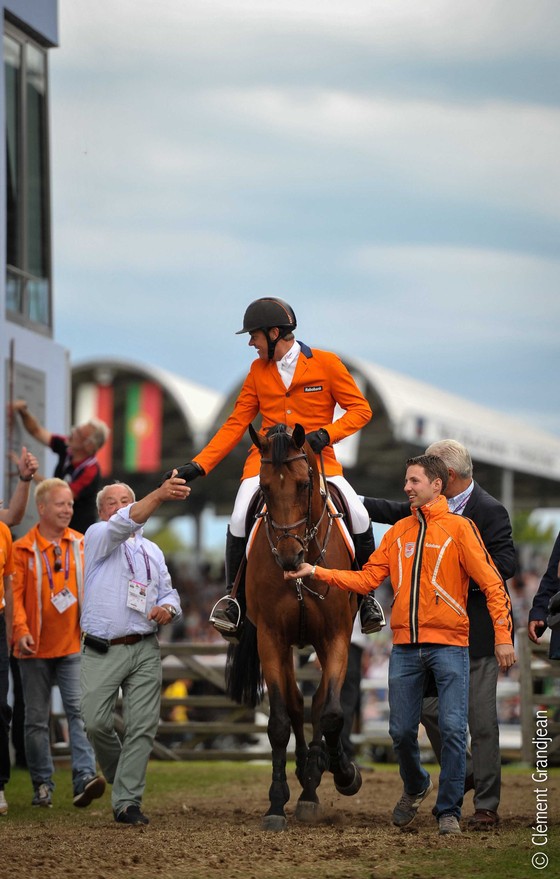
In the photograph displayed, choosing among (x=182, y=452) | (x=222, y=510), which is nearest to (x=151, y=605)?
(x=182, y=452)

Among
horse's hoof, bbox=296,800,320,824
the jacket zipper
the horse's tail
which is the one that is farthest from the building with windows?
the jacket zipper

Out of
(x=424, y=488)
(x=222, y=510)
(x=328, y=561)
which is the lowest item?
(x=222, y=510)

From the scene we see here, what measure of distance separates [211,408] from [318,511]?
59.2 ft

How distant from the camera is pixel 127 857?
6.16 meters

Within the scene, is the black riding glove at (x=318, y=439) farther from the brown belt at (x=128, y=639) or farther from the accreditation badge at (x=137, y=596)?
the brown belt at (x=128, y=639)

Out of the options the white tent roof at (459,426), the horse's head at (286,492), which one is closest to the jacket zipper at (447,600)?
the horse's head at (286,492)

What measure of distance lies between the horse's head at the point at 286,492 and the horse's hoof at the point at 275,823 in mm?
1368

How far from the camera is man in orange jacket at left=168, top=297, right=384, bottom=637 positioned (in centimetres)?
818

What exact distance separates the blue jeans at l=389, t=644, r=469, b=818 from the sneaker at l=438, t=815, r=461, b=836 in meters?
0.03

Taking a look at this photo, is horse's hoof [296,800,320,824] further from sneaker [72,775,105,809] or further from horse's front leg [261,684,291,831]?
sneaker [72,775,105,809]

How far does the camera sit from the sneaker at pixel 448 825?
686cm

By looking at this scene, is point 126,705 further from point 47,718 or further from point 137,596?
point 47,718

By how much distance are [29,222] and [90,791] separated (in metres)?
6.86

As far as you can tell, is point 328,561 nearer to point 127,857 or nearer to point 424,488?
point 424,488
